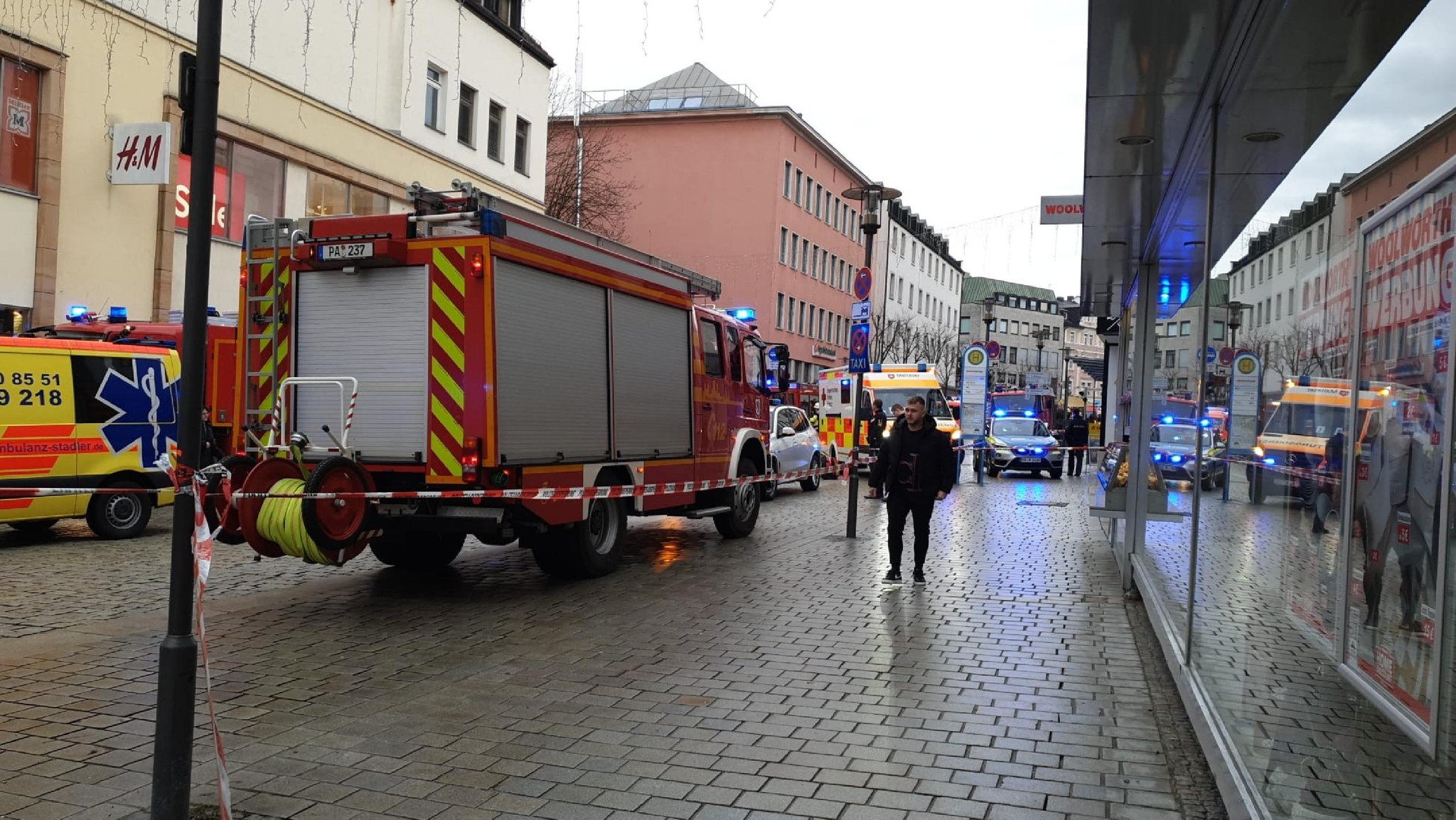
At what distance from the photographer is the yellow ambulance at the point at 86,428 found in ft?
37.1

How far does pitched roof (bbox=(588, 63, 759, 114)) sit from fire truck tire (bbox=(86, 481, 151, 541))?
139 feet

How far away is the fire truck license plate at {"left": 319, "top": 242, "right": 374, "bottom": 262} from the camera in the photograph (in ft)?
28.4

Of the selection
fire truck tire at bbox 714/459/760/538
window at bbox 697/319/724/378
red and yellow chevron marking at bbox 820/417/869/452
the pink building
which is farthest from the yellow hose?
the pink building

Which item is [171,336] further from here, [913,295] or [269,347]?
[913,295]

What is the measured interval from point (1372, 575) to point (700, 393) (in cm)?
930

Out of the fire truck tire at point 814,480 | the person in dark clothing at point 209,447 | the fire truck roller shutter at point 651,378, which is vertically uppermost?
the fire truck roller shutter at point 651,378

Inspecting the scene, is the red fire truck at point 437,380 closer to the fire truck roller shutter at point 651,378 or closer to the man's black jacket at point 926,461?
the fire truck roller shutter at point 651,378

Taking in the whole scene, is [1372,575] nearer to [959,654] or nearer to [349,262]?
[959,654]

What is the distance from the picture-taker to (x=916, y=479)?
33.6ft

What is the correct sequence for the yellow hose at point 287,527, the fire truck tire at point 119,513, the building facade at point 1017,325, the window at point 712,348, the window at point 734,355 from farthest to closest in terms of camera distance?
the building facade at point 1017,325 < the window at point 734,355 < the window at point 712,348 < the fire truck tire at point 119,513 < the yellow hose at point 287,527

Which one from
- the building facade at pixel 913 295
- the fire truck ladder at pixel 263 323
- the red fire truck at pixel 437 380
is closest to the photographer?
the red fire truck at pixel 437 380

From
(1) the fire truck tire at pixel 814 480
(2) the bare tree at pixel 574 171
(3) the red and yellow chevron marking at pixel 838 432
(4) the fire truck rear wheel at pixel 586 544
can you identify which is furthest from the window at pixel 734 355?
(2) the bare tree at pixel 574 171

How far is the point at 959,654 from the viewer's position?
23.6ft

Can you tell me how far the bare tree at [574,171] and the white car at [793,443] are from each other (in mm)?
15804
